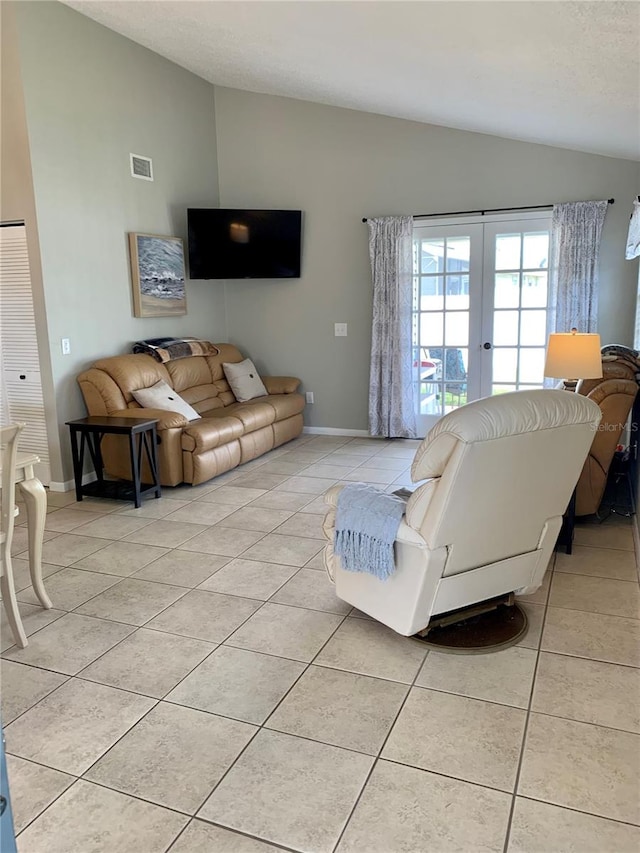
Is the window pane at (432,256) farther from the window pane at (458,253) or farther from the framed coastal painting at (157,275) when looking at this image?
the framed coastal painting at (157,275)

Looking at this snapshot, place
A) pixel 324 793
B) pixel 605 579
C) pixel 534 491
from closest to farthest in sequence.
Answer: pixel 324 793, pixel 534 491, pixel 605 579

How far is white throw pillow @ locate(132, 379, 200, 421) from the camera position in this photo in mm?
4883

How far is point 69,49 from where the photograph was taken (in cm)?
456

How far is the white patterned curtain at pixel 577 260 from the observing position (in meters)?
5.19

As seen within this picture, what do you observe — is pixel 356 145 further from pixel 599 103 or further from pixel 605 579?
pixel 605 579

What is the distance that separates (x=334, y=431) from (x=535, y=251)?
8.54 feet

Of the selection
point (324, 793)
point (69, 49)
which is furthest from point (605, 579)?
point (69, 49)

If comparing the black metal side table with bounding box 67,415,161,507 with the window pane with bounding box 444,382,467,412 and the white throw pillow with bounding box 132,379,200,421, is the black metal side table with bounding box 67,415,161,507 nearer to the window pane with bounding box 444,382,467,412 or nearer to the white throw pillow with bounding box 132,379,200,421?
the white throw pillow with bounding box 132,379,200,421

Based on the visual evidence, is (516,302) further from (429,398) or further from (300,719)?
(300,719)

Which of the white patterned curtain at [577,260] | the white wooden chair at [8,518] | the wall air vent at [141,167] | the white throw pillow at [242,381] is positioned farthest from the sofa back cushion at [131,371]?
the white patterned curtain at [577,260]

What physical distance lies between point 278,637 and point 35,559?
116 cm

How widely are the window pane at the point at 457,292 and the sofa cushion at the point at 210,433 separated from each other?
7.67ft

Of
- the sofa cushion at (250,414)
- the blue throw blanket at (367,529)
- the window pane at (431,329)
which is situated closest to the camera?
the blue throw blanket at (367,529)

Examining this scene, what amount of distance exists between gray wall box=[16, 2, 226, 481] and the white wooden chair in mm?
2373
